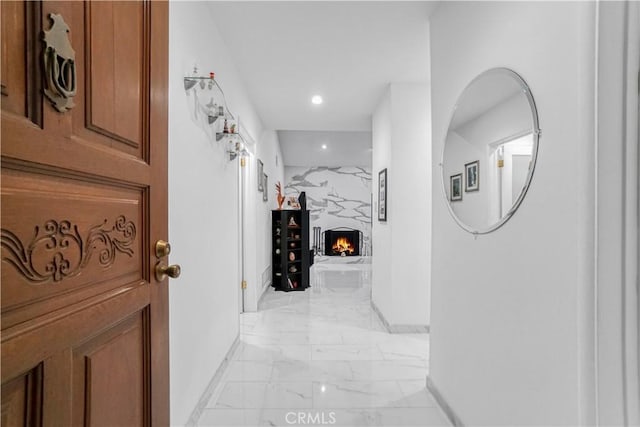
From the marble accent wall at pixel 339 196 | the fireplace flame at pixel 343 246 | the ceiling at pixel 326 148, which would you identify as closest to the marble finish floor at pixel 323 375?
the ceiling at pixel 326 148

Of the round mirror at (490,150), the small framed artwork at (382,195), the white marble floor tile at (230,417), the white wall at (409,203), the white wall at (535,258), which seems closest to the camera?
the white wall at (535,258)

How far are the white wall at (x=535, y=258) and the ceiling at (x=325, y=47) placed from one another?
0.57 m

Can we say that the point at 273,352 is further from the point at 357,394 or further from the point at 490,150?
the point at 490,150

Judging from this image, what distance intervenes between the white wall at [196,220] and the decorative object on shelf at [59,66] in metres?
0.84

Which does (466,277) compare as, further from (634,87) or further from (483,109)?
(634,87)

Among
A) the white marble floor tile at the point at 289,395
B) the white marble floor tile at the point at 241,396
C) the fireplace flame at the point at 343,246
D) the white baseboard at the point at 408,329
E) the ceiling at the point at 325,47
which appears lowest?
the white marble floor tile at the point at 241,396

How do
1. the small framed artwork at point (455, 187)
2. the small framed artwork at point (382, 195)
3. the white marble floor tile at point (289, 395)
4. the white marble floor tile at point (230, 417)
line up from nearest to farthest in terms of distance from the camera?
the small framed artwork at point (455, 187)
the white marble floor tile at point (230, 417)
the white marble floor tile at point (289, 395)
the small framed artwork at point (382, 195)

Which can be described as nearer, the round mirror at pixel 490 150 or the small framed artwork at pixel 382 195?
the round mirror at pixel 490 150

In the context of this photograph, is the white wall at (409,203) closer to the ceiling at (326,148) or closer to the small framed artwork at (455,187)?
the small framed artwork at (455,187)

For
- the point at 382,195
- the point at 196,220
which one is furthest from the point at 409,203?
the point at 196,220

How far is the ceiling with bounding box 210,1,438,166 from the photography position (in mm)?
2010

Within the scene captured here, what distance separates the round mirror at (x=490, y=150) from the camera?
1.18 meters

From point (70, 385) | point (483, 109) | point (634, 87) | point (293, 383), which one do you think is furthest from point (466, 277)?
point (70, 385)

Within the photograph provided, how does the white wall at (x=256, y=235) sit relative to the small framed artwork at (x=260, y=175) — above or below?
below
